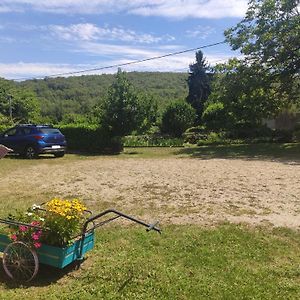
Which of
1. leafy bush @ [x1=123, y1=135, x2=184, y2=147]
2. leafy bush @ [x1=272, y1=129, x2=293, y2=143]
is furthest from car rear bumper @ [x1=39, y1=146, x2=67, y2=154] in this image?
leafy bush @ [x1=272, y1=129, x2=293, y2=143]

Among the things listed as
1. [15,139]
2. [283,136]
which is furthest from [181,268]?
[283,136]

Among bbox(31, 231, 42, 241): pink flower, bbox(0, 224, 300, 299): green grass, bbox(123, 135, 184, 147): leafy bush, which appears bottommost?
bbox(123, 135, 184, 147): leafy bush

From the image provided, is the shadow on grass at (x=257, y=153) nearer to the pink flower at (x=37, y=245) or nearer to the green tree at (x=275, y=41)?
the green tree at (x=275, y=41)

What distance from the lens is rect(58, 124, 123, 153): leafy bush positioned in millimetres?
19938

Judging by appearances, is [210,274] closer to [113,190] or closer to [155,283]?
[155,283]

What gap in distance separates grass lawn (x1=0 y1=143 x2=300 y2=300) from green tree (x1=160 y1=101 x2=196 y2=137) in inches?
1060

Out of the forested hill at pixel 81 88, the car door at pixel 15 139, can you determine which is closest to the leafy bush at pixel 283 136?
the car door at pixel 15 139

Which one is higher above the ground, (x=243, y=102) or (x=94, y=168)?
(x=243, y=102)

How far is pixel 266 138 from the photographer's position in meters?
26.2

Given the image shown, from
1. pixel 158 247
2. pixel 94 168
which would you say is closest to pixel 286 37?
pixel 94 168

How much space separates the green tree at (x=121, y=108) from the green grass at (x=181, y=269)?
1402cm

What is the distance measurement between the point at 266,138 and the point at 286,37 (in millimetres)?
8434

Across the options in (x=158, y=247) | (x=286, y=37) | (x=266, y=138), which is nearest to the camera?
(x=158, y=247)

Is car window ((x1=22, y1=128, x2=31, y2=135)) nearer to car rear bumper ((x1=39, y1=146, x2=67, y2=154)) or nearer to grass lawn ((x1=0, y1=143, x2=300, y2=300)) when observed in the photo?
car rear bumper ((x1=39, y1=146, x2=67, y2=154))
